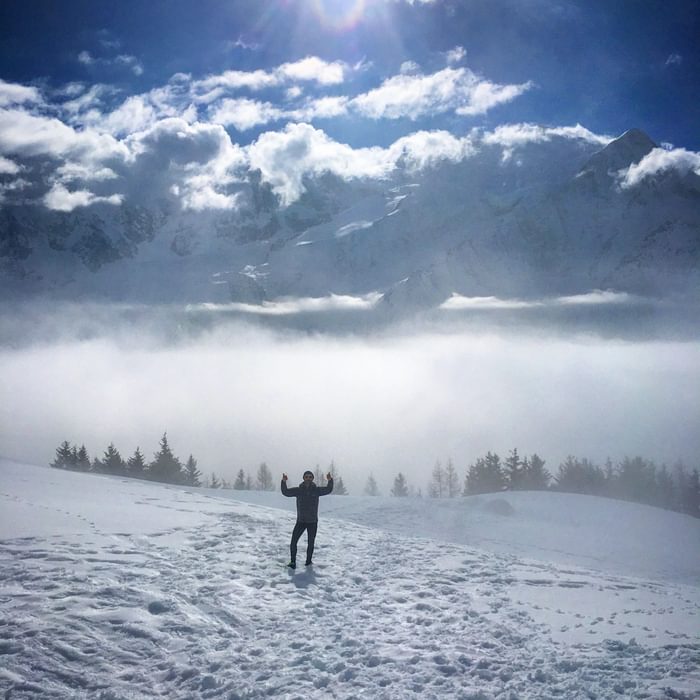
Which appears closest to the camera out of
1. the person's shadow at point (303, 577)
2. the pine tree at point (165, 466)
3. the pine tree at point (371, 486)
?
the person's shadow at point (303, 577)

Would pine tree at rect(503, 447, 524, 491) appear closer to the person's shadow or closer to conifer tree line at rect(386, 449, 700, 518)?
conifer tree line at rect(386, 449, 700, 518)

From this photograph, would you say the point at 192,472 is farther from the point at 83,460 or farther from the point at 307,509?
the point at 307,509

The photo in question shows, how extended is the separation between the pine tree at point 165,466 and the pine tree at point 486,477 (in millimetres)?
40884

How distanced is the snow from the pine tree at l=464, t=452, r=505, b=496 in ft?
201

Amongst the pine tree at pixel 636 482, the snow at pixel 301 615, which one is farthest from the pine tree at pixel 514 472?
the snow at pixel 301 615

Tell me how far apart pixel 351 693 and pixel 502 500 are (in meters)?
24.8

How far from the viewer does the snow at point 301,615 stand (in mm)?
8344

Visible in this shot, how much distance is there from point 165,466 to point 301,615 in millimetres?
65115

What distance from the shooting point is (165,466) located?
70.8 meters

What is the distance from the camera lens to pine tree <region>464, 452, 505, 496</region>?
78.5 metres

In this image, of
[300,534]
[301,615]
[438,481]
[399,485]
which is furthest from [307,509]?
[438,481]

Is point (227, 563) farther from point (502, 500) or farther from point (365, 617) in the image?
point (502, 500)

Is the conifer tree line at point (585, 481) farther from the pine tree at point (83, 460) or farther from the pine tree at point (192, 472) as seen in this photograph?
the pine tree at point (83, 460)

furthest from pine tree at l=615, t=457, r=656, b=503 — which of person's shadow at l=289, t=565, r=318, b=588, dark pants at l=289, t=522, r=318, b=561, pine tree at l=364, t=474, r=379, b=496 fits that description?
person's shadow at l=289, t=565, r=318, b=588
